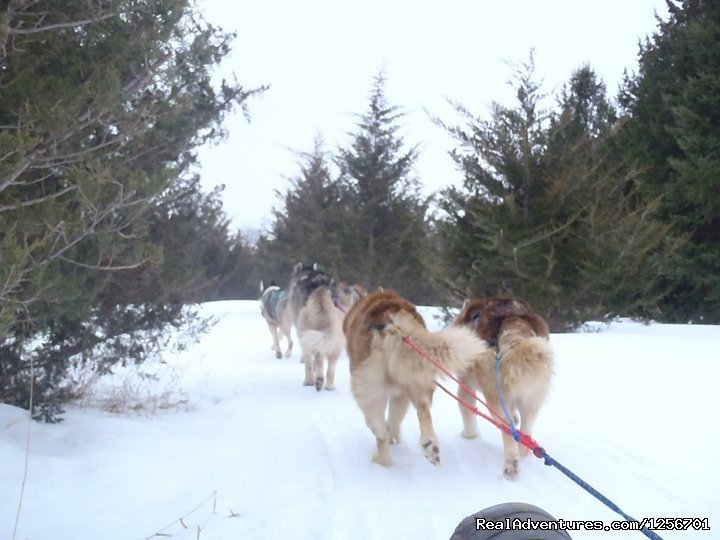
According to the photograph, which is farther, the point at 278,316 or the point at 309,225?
the point at 309,225

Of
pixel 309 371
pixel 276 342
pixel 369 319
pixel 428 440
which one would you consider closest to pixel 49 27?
pixel 369 319

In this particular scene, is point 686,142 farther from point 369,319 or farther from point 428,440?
point 428,440

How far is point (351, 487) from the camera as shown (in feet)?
16.1

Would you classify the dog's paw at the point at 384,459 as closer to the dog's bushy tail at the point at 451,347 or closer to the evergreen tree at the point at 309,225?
the dog's bushy tail at the point at 451,347

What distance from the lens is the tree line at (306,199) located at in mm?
4844

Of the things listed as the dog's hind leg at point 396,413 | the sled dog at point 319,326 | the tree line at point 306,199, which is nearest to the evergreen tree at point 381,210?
the tree line at point 306,199

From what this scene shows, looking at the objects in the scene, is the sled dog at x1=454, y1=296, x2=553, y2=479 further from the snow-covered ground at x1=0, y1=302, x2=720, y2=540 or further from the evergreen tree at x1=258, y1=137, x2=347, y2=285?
the evergreen tree at x1=258, y1=137, x2=347, y2=285

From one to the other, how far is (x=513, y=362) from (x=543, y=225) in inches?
313

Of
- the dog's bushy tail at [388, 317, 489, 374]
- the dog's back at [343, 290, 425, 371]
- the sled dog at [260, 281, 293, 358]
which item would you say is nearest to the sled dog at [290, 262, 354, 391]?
the sled dog at [260, 281, 293, 358]

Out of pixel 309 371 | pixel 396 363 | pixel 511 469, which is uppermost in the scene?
pixel 396 363

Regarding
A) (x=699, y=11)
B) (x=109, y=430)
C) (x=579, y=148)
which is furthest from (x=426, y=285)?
(x=109, y=430)

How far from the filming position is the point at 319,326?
8.98 metres

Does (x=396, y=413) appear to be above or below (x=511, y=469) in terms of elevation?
above

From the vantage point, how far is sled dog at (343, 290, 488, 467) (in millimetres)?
5023
